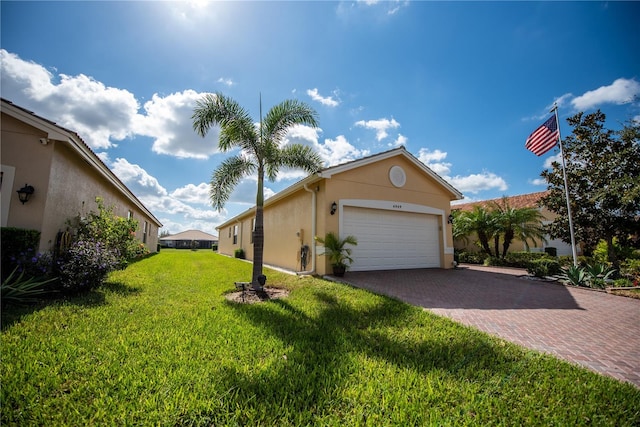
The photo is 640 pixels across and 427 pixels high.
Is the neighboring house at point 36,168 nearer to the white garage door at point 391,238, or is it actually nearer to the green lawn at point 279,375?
the green lawn at point 279,375

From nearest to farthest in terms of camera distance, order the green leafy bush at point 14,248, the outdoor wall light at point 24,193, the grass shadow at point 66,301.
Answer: the grass shadow at point 66,301 → the green leafy bush at point 14,248 → the outdoor wall light at point 24,193

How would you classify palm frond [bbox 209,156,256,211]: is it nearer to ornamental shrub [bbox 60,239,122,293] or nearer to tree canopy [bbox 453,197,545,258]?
ornamental shrub [bbox 60,239,122,293]

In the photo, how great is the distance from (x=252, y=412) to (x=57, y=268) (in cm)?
646

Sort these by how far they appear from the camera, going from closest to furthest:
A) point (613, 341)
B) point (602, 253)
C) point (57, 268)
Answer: point (613, 341) < point (57, 268) < point (602, 253)

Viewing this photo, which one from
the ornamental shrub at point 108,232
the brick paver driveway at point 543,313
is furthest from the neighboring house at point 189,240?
the brick paver driveway at point 543,313

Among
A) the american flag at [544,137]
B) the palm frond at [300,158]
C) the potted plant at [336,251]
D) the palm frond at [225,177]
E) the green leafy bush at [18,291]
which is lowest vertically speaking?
the green leafy bush at [18,291]

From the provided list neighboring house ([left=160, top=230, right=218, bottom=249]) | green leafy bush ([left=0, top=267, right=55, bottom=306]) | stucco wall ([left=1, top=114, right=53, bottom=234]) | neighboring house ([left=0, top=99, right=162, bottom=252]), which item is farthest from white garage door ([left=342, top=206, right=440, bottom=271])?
neighboring house ([left=160, top=230, right=218, bottom=249])

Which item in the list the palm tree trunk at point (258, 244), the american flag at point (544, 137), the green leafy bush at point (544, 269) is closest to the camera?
the palm tree trunk at point (258, 244)

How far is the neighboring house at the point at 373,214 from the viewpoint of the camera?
961cm

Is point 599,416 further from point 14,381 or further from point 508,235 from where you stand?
point 508,235

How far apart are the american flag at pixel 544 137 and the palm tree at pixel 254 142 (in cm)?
1032

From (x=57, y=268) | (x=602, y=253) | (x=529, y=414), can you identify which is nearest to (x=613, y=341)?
(x=529, y=414)

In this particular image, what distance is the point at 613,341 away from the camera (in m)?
3.85

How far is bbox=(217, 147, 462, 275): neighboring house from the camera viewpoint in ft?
31.5
